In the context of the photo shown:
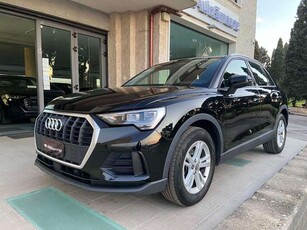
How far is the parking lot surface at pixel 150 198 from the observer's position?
2.14 meters

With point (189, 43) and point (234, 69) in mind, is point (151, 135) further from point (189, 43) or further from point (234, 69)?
point (189, 43)

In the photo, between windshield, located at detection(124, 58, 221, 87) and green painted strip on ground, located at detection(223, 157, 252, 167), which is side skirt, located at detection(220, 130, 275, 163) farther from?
windshield, located at detection(124, 58, 221, 87)

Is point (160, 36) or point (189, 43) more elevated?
point (189, 43)

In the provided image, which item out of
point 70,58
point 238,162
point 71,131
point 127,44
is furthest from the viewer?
point 127,44

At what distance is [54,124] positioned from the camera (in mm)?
2330

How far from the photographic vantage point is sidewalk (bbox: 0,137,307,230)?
Result: 2.14 m

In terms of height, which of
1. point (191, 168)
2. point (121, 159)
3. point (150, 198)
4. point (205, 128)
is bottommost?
point (150, 198)

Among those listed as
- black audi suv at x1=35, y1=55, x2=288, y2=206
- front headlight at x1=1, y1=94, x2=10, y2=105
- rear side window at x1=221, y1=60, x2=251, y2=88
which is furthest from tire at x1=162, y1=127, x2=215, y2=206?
front headlight at x1=1, y1=94, x2=10, y2=105

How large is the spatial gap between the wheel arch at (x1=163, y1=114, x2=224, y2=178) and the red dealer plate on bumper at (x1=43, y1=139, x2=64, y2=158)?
0.91 m

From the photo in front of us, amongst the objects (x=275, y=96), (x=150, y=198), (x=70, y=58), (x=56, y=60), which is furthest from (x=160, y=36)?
(x=150, y=198)

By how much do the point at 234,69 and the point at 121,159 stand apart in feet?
6.71

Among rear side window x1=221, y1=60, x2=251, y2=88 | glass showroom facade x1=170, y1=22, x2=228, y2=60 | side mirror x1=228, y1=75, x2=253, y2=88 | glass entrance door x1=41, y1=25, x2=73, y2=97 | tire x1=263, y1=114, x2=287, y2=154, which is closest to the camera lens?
side mirror x1=228, y1=75, x2=253, y2=88

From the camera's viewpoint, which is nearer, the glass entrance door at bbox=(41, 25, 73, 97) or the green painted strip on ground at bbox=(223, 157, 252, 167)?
the green painted strip on ground at bbox=(223, 157, 252, 167)

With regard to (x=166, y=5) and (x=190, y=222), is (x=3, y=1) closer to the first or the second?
(x=166, y=5)
